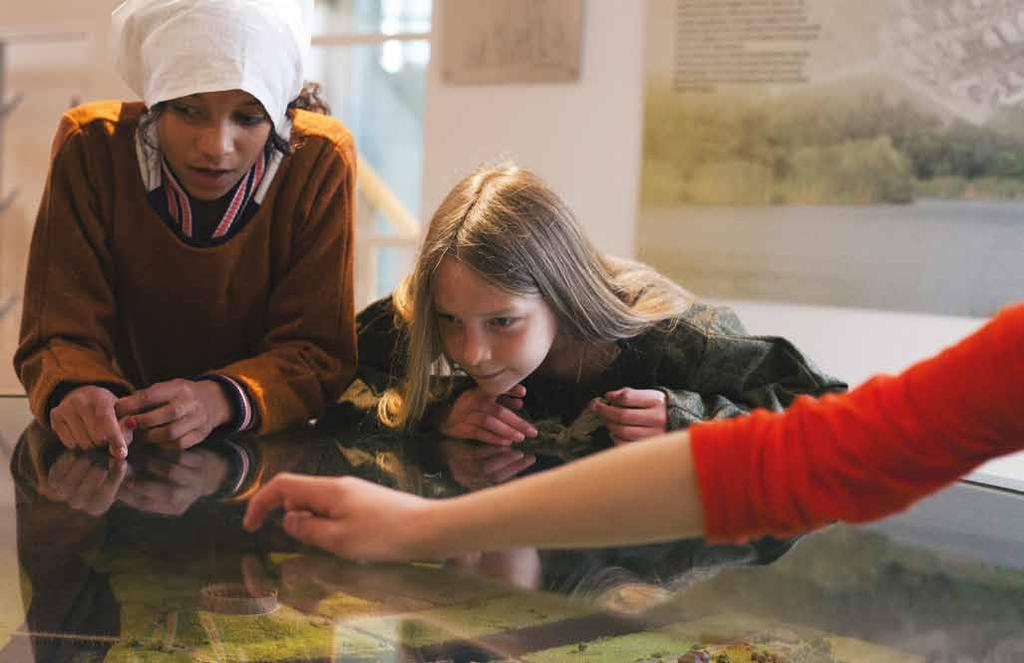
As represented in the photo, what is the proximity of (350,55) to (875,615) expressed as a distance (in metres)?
3.72

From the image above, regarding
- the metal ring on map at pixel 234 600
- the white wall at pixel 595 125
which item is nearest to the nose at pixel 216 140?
the metal ring on map at pixel 234 600

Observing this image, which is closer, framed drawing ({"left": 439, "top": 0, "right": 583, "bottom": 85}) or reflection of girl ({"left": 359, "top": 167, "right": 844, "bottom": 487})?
reflection of girl ({"left": 359, "top": 167, "right": 844, "bottom": 487})

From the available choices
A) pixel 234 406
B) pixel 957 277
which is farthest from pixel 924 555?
pixel 957 277

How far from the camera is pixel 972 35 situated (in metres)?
3.02

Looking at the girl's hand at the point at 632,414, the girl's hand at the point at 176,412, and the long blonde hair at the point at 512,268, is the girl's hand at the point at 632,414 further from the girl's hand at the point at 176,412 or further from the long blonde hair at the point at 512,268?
the girl's hand at the point at 176,412

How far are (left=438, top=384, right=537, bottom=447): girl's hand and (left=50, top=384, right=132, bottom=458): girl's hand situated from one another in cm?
37

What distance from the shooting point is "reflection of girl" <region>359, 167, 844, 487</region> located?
53.9 inches

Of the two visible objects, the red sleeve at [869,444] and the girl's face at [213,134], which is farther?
the girl's face at [213,134]

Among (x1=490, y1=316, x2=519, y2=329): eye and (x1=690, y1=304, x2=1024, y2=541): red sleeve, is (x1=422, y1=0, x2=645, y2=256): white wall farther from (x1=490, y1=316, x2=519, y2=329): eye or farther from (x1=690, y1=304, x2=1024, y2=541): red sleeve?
(x1=690, y1=304, x2=1024, y2=541): red sleeve

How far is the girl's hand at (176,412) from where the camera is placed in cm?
123

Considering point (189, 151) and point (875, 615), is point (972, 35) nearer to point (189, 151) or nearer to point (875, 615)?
point (189, 151)

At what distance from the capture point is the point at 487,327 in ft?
4.52

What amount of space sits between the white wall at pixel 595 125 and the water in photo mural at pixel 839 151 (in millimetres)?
61

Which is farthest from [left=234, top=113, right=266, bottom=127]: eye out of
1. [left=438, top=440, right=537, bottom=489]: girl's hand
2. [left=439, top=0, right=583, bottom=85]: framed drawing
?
[left=439, top=0, right=583, bottom=85]: framed drawing
